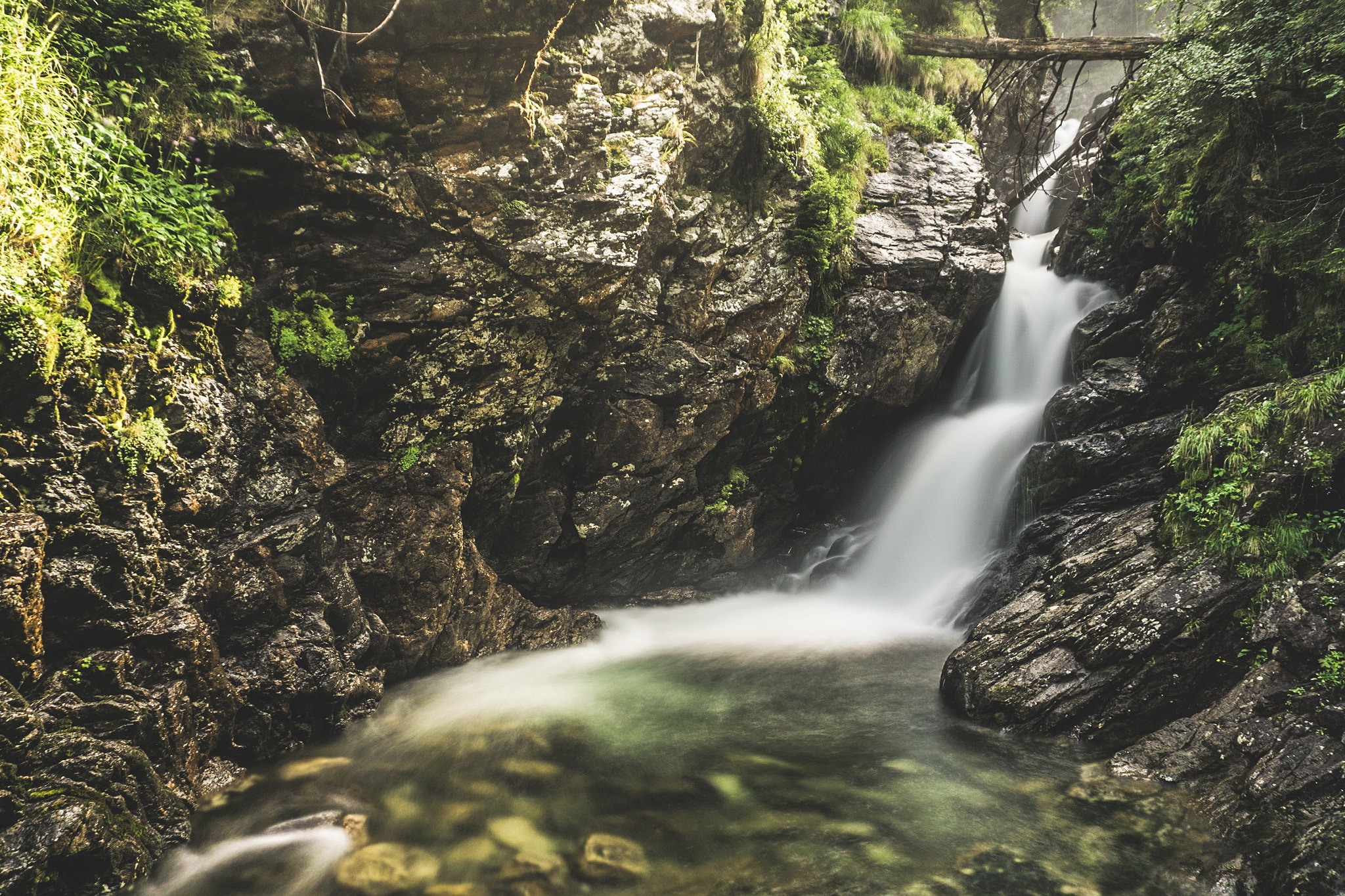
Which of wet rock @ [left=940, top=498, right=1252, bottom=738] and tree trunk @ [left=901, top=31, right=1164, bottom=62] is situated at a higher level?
tree trunk @ [left=901, top=31, right=1164, bottom=62]

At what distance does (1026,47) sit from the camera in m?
11.3

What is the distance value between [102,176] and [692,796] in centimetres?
620

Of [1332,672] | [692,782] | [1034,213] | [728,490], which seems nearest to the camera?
[1332,672]

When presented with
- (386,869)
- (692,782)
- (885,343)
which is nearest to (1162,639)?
(692,782)

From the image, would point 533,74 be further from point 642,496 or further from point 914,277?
point 914,277

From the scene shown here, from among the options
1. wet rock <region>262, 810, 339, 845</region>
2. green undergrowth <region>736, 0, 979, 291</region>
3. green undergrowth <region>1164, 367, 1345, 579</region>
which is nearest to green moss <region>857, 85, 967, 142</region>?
green undergrowth <region>736, 0, 979, 291</region>

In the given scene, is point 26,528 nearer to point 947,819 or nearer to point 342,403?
point 342,403

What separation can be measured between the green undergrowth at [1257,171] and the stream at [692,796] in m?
4.81

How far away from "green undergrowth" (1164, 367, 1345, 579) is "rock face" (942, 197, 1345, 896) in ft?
0.26

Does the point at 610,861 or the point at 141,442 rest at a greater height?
the point at 141,442

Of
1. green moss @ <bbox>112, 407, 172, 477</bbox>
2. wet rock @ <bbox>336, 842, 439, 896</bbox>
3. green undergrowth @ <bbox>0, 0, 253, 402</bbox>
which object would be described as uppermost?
green undergrowth @ <bbox>0, 0, 253, 402</bbox>

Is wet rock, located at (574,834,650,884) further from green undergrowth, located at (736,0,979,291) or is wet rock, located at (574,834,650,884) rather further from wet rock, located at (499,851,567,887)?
green undergrowth, located at (736,0,979,291)

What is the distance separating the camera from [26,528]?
3.55 metres

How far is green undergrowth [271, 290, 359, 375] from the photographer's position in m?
5.77
